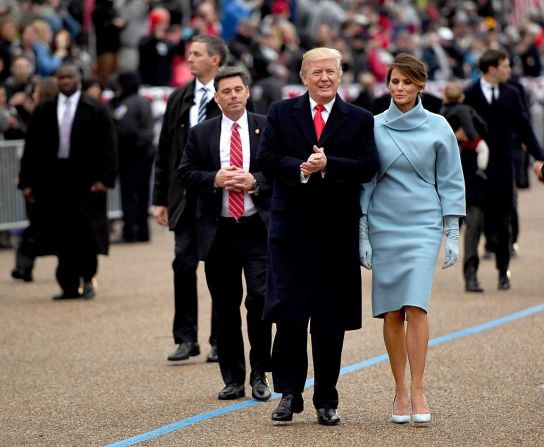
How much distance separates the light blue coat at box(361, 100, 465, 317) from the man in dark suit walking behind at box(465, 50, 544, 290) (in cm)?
540

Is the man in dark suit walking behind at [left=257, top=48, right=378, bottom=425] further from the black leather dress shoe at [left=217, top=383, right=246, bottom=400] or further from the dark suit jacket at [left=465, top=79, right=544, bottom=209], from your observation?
the dark suit jacket at [left=465, top=79, right=544, bottom=209]

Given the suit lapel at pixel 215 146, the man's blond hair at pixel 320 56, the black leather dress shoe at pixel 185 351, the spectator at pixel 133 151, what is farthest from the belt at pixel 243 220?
the spectator at pixel 133 151

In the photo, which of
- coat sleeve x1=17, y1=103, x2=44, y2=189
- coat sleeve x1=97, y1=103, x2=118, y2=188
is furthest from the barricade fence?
coat sleeve x1=97, y1=103, x2=118, y2=188

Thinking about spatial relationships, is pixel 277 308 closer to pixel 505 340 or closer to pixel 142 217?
pixel 505 340

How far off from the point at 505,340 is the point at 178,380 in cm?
242

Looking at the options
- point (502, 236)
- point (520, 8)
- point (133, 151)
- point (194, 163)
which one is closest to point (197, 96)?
point (194, 163)

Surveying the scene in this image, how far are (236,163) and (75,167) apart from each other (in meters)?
4.95

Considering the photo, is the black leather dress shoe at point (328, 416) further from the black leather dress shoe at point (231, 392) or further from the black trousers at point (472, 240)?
the black trousers at point (472, 240)

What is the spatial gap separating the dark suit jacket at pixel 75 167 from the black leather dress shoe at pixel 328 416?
235 inches

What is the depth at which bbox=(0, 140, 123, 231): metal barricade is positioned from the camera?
17484mm

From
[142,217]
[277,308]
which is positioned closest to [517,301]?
[277,308]

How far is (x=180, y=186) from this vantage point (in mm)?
9898

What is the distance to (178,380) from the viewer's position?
9.41 m

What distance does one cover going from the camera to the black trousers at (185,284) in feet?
32.6
